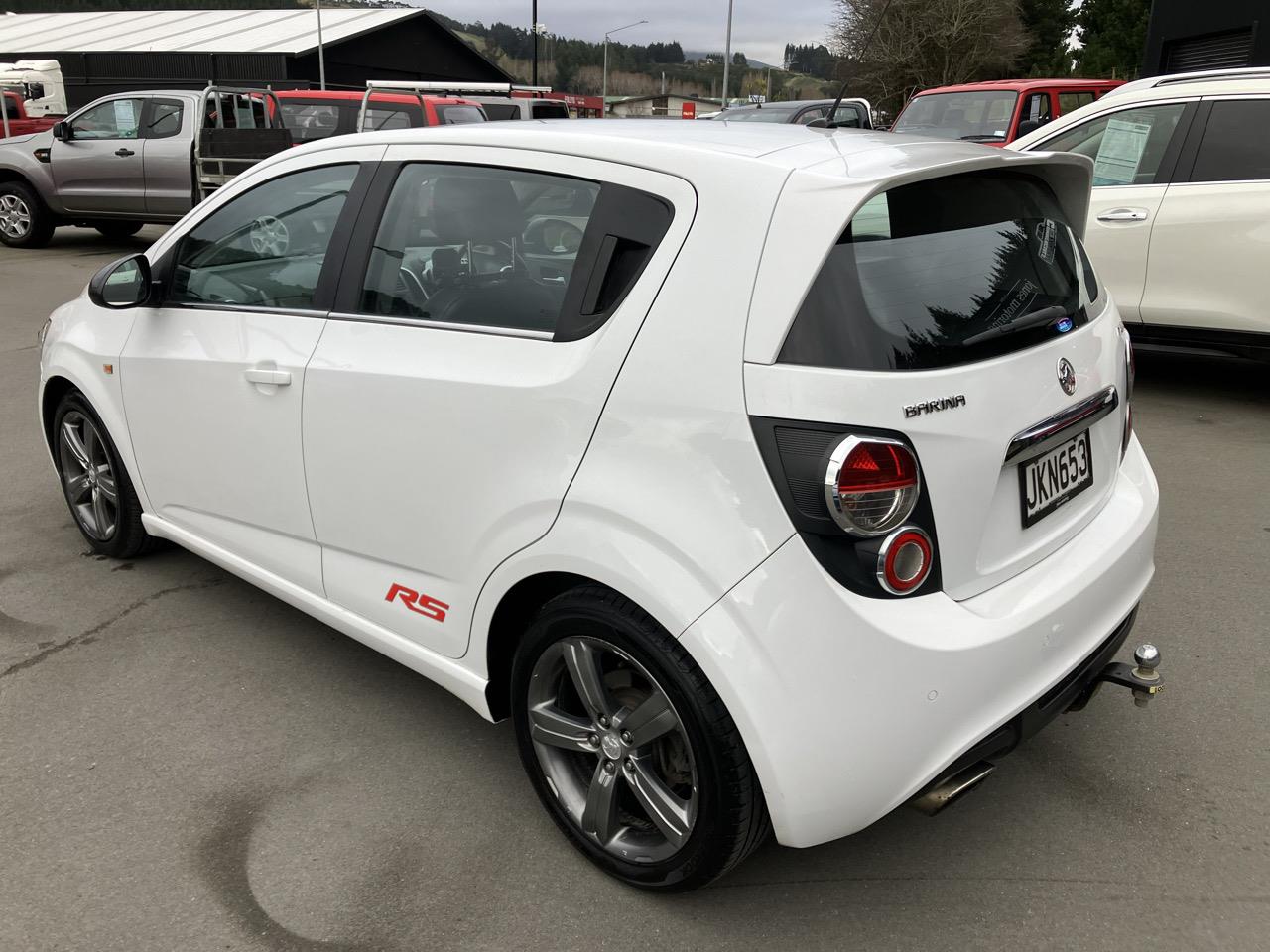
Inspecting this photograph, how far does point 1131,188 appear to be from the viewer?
6.41 meters

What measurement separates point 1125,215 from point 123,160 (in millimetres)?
11320

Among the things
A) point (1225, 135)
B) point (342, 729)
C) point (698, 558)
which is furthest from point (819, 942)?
point (1225, 135)

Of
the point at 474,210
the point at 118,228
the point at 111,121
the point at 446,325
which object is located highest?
the point at 474,210

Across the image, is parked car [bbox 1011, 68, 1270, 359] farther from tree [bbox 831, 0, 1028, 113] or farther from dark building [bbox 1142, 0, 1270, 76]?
tree [bbox 831, 0, 1028, 113]

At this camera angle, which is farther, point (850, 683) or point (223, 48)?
point (223, 48)

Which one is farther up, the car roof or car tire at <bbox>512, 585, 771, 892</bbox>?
the car roof

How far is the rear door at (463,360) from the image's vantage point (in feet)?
7.51

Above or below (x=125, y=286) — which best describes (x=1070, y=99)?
above

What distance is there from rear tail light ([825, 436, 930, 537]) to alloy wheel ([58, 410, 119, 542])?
9.95 ft

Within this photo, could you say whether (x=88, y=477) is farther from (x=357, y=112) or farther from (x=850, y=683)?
(x=357, y=112)

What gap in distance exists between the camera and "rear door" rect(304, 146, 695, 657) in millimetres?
2289

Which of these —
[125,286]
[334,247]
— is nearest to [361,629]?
[334,247]

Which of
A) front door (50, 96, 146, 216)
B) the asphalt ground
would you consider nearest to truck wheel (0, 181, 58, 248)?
front door (50, 96, 146, 216)

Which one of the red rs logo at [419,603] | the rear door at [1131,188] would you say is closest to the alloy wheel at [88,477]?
the red rs logo at [419,603]
